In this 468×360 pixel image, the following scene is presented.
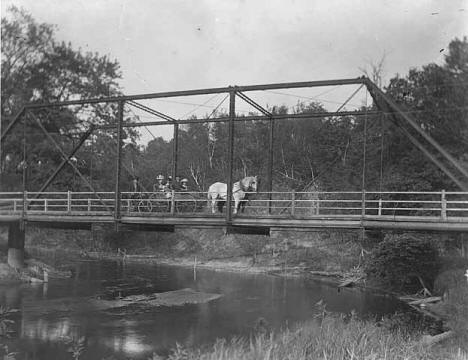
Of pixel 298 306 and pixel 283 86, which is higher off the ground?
pixel 283 86

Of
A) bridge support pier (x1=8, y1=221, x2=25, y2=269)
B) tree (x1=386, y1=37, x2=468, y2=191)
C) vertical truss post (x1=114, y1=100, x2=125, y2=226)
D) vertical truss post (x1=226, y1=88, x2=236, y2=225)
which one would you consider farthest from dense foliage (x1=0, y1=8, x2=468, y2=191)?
vertical truss post (x1=226, y1=88, x2=236, y2=225)

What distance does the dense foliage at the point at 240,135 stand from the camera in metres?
29.0

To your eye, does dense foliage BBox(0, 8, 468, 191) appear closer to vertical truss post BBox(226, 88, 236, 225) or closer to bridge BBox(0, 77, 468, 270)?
bridge BBox(0, 77, 468, 270)

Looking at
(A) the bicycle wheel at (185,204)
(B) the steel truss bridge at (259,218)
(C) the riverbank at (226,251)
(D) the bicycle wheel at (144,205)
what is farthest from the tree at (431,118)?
(D) the bicycle wheel at (144,205)

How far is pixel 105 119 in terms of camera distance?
39.5m

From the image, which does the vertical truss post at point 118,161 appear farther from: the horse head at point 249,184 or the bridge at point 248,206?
the horse head at point 249,184

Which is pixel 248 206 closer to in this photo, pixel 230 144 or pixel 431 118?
pixel 230 144

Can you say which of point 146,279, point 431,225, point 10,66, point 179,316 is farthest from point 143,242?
point 431,225

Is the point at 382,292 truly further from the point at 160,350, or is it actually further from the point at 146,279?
the point at 160,350

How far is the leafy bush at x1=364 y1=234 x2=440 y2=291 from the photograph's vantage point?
28.3m

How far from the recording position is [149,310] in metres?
22.1

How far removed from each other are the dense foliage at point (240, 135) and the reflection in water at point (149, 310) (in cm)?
581

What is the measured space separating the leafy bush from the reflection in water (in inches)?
70.4

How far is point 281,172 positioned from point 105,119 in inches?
580
